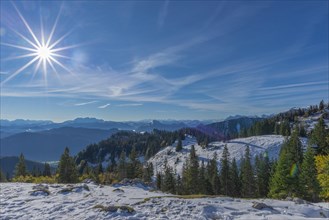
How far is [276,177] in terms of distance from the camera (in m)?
50.0

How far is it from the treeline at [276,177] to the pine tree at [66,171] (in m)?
25.5

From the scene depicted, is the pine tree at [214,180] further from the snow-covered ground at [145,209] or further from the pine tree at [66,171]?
the snow-covered ground at [145,209]

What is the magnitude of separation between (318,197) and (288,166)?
13664 mm

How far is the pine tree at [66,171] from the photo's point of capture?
6456 cm

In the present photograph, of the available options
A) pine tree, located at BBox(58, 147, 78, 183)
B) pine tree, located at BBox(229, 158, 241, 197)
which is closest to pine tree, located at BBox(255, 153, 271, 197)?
pine tree, located at BBox(229, 158, 241, 197)

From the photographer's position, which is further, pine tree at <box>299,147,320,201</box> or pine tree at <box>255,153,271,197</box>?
pine tree at <box>255,153,271,197</box>

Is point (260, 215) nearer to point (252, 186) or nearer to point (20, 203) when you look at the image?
point (20, 203)

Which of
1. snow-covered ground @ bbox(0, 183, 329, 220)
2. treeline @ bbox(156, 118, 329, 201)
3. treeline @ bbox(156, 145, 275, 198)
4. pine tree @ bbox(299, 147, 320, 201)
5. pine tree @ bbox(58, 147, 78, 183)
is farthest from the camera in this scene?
treeline @ bbox(156, 145, 275, 198)

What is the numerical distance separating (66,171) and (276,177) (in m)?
47.5

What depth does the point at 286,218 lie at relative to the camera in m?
17.2

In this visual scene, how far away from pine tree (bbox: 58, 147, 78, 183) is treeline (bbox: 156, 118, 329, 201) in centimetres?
2547

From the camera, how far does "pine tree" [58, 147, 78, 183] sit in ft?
212

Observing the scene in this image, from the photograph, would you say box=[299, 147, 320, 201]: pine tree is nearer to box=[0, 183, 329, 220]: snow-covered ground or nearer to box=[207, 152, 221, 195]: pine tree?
box=[207, 152, 221, 195]: pine tree

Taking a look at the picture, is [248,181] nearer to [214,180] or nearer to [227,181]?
[227,181]
